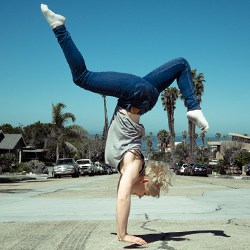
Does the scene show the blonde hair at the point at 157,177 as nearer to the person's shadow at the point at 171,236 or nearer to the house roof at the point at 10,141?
the person's shadow at the point at 171,236

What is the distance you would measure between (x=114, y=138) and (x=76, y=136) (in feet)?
178

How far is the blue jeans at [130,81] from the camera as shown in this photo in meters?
4.02

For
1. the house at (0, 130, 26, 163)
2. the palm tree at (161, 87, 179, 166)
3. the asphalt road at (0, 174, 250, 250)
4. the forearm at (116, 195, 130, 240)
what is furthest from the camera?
the palm tree at (161, 87, 179, 166)

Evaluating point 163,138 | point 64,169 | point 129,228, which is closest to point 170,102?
point 64,169

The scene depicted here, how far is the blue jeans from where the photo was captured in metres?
4.02

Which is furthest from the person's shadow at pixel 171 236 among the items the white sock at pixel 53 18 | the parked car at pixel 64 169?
the parked car at pixel 64 169

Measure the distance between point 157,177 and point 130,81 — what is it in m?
0.98

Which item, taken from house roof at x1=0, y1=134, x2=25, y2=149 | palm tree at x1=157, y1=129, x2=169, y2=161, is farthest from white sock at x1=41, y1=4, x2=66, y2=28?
palm tree at x1=157, y1=129, x2=169, y2=161

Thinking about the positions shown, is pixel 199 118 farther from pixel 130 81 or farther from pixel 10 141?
pixel 10 141

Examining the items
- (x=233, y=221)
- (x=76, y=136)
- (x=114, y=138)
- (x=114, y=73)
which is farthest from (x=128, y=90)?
(x=76, y=136)

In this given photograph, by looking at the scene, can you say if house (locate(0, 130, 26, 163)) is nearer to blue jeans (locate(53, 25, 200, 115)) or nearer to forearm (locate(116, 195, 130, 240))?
blue jeans (locate(53, 25, 200, 115))

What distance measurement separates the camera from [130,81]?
4.13 m

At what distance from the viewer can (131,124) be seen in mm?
4219

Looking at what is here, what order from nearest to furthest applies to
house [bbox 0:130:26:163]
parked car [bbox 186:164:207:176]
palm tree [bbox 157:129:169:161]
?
parked car [bbox 186:164:207:176], house [bbox 0:130:26:163], palm tree [bbox 157:129:169:161]
